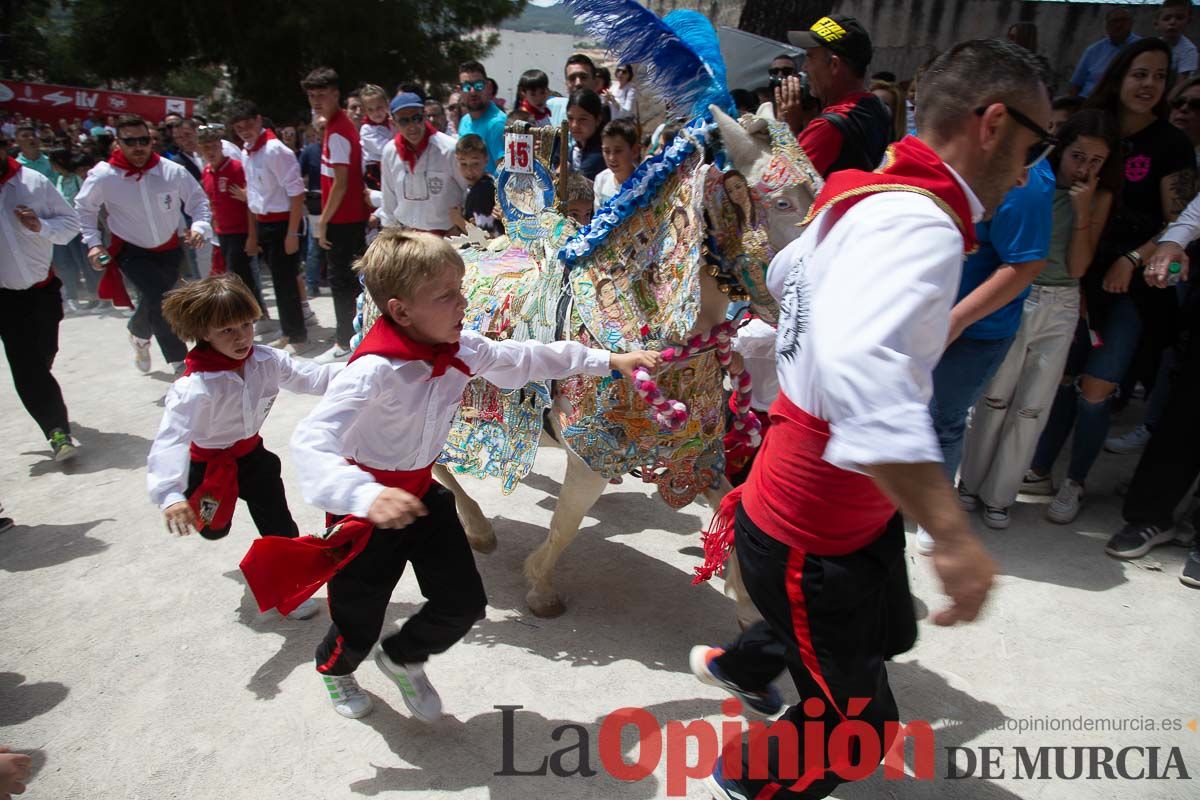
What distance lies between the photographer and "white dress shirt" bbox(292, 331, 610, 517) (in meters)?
2.06

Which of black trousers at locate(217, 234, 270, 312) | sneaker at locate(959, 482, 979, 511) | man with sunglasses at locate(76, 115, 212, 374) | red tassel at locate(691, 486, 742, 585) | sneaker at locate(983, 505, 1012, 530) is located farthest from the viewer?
black trousers at locate(217, 234, 270, 312)

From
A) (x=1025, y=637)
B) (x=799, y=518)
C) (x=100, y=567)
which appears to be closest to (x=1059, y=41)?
(x=1025, y=637)

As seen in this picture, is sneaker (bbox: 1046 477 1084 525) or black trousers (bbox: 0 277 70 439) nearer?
sneaker (bbox: 1046 477 1084 525)

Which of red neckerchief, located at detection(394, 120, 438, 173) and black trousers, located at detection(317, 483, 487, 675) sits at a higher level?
red neckerchief, located at detection(394, 120, 438, 173)

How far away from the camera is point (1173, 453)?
3764 millimetres

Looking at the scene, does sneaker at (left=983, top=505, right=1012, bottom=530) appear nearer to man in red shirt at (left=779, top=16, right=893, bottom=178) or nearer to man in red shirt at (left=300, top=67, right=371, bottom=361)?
man in red shirt at (left=779, top=16, right=893, bottom=178)

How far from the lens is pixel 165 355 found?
6363 mm

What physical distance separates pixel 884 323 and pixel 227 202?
7089 millimetres

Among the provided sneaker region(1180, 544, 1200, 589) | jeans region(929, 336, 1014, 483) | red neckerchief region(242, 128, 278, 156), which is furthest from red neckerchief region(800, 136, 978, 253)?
red neckerchief region(242, 128, 278, 156)

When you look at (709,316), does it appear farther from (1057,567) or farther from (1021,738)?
(1057,567)

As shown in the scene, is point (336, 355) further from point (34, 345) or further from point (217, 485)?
point (217, 485)

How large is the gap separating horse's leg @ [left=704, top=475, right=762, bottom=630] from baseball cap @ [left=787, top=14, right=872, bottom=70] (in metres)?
1.99

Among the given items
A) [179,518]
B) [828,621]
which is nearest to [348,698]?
[179,518]

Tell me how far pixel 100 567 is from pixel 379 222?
14.4 ft
